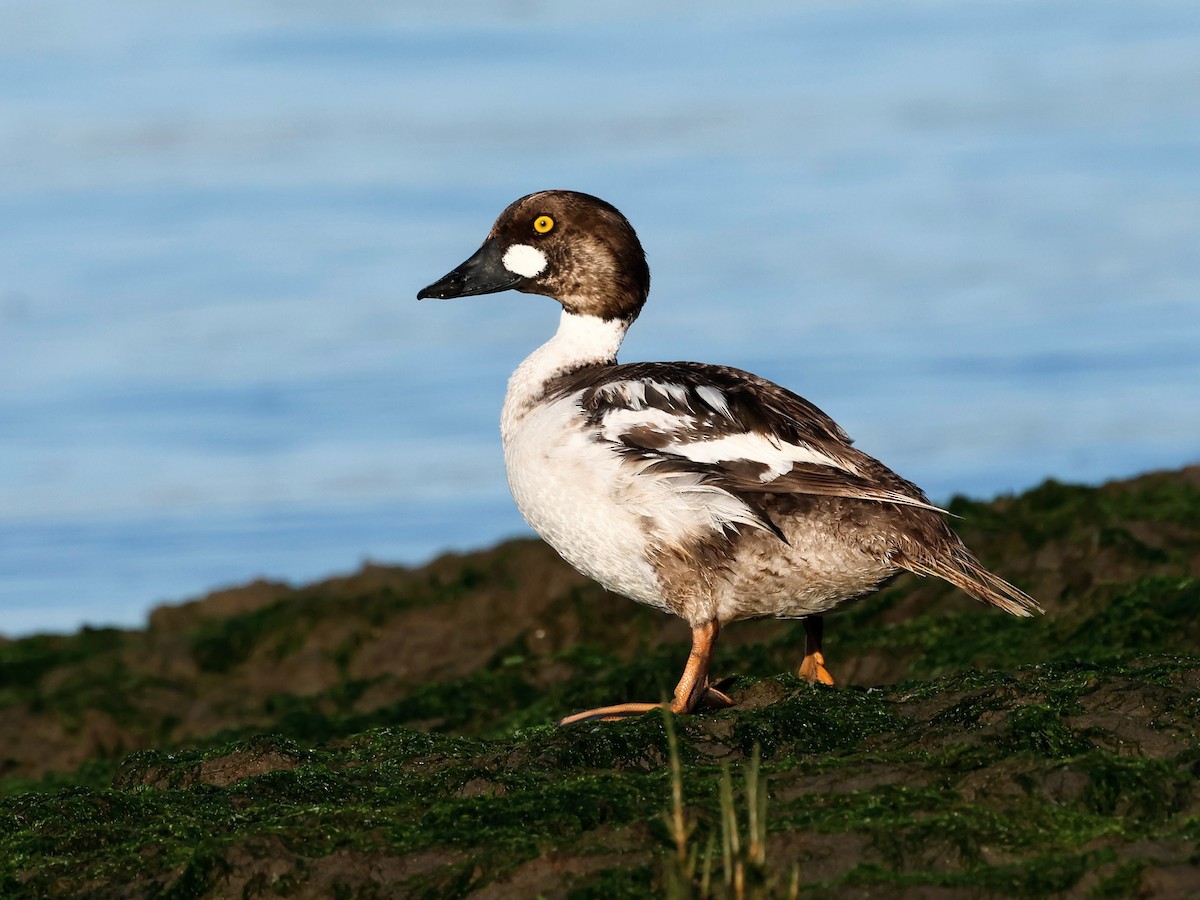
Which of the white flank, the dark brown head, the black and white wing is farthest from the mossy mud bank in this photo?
the dark brown head

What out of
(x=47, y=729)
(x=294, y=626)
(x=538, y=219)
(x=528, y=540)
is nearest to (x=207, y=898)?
(x=538, y=219)

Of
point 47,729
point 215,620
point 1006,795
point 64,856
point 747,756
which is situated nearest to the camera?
point 1006,795

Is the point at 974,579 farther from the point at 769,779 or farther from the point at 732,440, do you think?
the point at 769,779

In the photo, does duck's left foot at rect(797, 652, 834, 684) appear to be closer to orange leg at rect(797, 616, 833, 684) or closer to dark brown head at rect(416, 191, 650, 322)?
orange leg at rect(797, 616, 833, 684)

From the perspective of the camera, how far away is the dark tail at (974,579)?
7.40 meters

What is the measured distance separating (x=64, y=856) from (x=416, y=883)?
151 centimetres

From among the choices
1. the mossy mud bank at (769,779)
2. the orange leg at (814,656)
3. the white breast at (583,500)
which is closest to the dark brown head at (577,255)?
the white breast at (583,500)

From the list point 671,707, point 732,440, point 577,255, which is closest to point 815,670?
point 671,707

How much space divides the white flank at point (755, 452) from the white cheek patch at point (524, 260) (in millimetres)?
2038

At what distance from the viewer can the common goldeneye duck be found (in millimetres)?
7426

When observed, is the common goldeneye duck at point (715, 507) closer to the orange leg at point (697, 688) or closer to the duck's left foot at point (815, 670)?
the orange leg at point (697, 688)

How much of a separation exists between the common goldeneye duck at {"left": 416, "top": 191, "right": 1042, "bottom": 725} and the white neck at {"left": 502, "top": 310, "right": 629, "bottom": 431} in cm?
50

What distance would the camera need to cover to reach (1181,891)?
429 cm

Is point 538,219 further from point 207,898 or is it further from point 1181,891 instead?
point 1181,891
